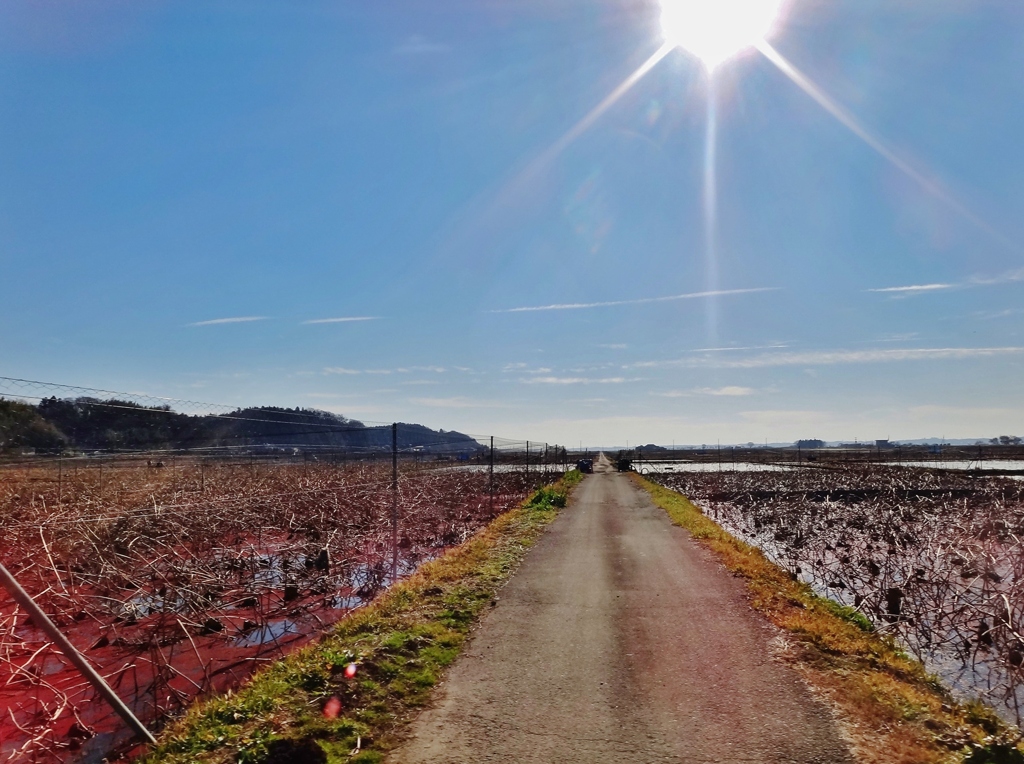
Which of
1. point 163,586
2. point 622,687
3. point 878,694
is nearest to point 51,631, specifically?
point 622,687

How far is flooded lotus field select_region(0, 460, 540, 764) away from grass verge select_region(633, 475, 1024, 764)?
6.76 metres

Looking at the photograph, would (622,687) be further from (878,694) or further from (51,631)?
(51,631)

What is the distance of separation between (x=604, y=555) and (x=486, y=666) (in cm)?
758

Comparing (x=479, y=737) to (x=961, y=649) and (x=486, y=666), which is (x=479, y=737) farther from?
(x=961, y=649)

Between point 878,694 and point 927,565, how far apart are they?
31.3ft

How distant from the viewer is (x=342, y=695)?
5656 mm

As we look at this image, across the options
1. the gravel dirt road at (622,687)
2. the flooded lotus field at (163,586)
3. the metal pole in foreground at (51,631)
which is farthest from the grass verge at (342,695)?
the flooded lotus field at (163,586)

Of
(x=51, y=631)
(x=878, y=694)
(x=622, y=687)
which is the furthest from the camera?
(x=622, y=687)

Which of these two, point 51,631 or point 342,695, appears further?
point 342,695

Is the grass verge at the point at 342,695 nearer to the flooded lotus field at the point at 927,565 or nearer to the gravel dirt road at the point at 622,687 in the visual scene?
the gravel dirt road at the point at 622,687

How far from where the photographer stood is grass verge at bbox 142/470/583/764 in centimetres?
476

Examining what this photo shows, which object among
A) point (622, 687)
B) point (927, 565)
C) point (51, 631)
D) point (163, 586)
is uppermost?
point (51, 631)

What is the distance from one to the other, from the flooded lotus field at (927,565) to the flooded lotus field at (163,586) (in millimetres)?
9015

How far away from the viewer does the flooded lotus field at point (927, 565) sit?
7730 millimetres
